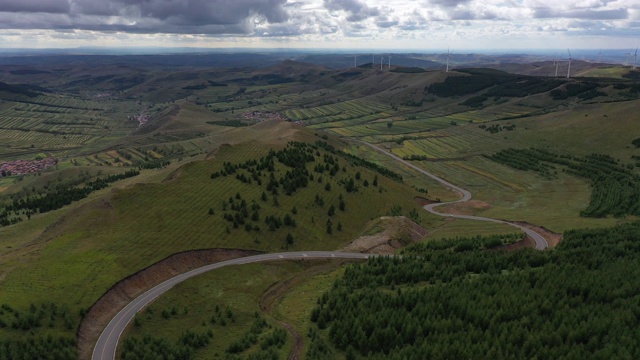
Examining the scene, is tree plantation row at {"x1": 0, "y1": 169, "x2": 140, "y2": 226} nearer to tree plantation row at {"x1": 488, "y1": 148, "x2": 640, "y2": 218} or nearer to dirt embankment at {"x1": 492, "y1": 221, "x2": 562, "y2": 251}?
dirt embankment at {"x1": 492, "y1": 221, "x2": 562, "y2": 251}

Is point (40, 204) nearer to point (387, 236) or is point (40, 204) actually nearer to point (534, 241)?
point (387, 236)

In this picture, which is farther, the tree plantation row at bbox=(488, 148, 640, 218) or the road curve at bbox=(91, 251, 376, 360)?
the tree plantation row at bbox=(488, 148, 640, 218)

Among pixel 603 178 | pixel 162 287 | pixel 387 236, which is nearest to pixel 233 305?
pixel 162 287

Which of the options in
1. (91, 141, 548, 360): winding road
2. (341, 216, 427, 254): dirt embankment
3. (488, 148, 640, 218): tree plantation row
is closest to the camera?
(91, 141, 548, 360): winding road

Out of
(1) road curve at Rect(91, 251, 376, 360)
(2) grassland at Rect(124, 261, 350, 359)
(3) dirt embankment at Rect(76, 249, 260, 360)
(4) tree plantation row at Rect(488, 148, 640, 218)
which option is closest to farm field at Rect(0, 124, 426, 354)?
(3) dirt embankment at Rect(76, 249, 260, 360)

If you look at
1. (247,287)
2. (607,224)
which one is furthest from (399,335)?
(607,224)
